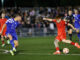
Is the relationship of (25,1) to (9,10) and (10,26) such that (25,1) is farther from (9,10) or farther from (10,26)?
(10,26)

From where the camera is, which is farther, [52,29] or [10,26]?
[52,29]

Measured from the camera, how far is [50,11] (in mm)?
24375

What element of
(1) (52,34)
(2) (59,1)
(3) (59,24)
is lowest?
(1) (52,34)

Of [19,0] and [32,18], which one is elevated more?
[19,0]

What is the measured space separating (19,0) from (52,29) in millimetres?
6915

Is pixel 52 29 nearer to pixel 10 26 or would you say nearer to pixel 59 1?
pixel 59 1

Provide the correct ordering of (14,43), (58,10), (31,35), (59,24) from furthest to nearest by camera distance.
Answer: (58,10) → (31,35) → (14,43) → (59,24)

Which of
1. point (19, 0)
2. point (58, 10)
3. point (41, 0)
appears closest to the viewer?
point (58, 10)

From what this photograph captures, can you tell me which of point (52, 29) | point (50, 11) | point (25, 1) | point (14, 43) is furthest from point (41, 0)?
point (14, 43)

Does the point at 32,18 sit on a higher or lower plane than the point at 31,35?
higher

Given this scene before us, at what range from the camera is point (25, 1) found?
32656 millimetres

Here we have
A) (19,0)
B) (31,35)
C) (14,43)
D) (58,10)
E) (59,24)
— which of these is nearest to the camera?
(59,24)

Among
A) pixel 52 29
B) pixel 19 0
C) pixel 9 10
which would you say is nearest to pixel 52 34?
pixel 52 29

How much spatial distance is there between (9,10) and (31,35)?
12.8 feet
